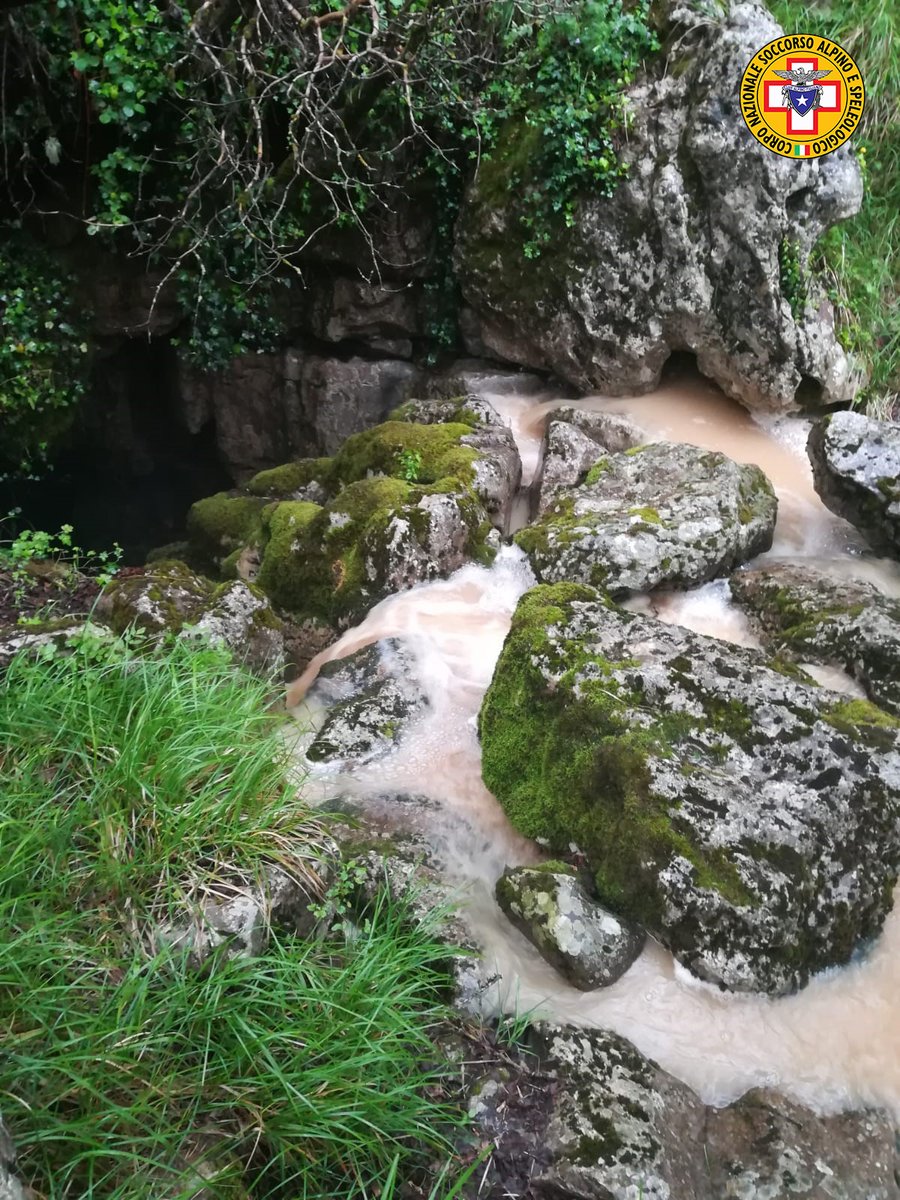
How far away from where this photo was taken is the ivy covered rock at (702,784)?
113 inches

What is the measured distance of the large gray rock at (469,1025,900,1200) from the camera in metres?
2.26

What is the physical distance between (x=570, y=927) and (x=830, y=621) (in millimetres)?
2482

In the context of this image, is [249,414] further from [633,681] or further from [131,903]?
[131,903]

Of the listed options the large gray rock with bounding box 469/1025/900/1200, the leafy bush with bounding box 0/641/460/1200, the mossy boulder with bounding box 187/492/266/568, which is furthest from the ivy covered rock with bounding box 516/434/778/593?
the large gray rock with bounding box 469/1025/900/1200

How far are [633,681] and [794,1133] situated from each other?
5.34 ft

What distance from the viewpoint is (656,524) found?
200 inches

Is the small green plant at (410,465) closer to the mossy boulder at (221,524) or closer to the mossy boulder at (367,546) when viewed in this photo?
the mossy boulder at (367,546)

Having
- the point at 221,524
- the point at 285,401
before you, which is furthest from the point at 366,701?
the point at 285,401

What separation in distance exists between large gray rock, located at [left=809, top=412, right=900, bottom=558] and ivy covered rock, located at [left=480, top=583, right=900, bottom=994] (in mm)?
1875

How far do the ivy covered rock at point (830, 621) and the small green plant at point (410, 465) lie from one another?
227 cm

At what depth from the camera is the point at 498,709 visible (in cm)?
363

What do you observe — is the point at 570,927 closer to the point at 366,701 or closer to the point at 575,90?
the point at 366,701

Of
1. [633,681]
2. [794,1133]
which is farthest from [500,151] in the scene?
[794,1133]

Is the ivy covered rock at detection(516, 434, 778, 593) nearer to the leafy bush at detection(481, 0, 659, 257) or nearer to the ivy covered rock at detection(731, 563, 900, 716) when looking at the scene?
the ivy covered rock at detection(731, 563, 900, 716)
